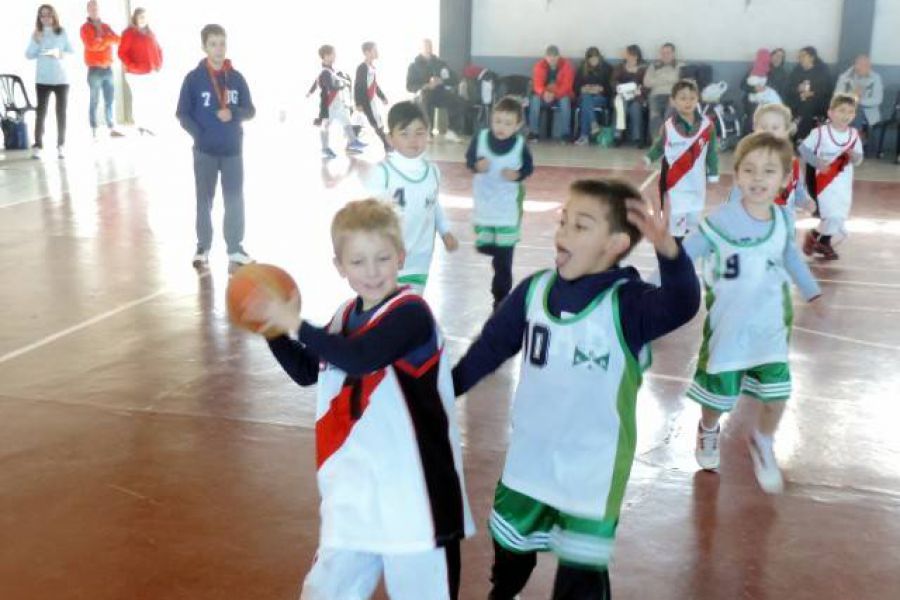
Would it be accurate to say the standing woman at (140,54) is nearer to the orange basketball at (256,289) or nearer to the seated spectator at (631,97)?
the seated spectator at (631,97)

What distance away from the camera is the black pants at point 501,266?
766 centimetres

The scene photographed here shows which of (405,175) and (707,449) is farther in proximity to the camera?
(405,175)

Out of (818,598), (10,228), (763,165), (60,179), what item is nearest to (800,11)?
(60,179)

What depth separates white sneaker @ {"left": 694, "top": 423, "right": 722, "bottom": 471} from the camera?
16.1 feet

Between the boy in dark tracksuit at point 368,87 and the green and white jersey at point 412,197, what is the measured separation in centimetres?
1258

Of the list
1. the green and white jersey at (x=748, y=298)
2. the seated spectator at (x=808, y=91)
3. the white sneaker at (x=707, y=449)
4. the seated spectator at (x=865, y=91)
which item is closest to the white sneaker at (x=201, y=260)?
the white sneaker at (x=707, y=449)

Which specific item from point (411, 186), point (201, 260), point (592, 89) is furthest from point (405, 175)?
point (592, 89)

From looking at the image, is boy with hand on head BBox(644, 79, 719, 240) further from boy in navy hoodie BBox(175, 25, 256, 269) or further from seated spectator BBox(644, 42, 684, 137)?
seated spectator BBox(644, 42, 684, 137)

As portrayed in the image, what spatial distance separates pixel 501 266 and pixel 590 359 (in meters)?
4.67

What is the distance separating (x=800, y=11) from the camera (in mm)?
19922

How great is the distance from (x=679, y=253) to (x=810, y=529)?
2.08m

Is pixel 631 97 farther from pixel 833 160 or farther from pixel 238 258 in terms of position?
pixel 238 258

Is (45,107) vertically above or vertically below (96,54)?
below

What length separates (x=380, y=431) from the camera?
282 cm
